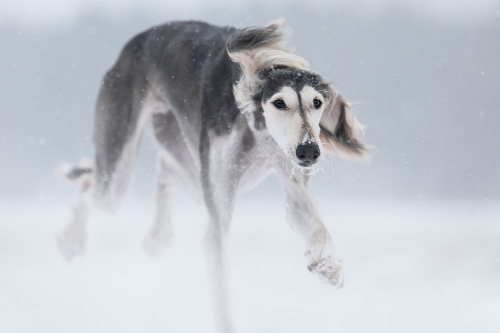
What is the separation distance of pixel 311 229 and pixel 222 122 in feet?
2.50

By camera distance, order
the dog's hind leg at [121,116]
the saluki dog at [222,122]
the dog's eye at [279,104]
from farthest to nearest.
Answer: the dog's hind leg at [121,116] → the saluki dog at [222,122] → the dog's eye at [279,104]

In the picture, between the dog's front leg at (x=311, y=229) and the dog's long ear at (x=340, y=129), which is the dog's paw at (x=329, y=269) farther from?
the dog's long ear at (x=340, y=129)

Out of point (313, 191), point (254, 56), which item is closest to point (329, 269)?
point (254, 56)

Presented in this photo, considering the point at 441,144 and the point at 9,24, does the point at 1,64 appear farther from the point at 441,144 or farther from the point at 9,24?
the point at 441,144

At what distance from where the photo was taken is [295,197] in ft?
13.1

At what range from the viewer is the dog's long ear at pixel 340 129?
3947 millimetres

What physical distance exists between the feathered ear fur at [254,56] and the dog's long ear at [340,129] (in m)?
0.28

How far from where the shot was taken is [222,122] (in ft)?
13.0

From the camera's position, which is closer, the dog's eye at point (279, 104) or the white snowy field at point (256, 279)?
the dog's eye at point (279, 104)

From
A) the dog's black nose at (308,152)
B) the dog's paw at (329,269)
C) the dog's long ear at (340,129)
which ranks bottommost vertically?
the dog's paw at (329,269)

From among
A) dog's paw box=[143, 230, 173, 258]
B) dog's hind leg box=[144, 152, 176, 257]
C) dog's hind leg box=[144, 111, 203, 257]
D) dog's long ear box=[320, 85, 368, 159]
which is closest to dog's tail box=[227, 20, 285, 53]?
dog's long ear box=[320, 85, 368, 159]

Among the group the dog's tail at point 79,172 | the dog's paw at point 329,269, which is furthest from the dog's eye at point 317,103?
the dog's tail at point 79,172

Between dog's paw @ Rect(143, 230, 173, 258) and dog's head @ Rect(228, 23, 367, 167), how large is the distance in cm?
192

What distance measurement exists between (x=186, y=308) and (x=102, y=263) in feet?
4.90
